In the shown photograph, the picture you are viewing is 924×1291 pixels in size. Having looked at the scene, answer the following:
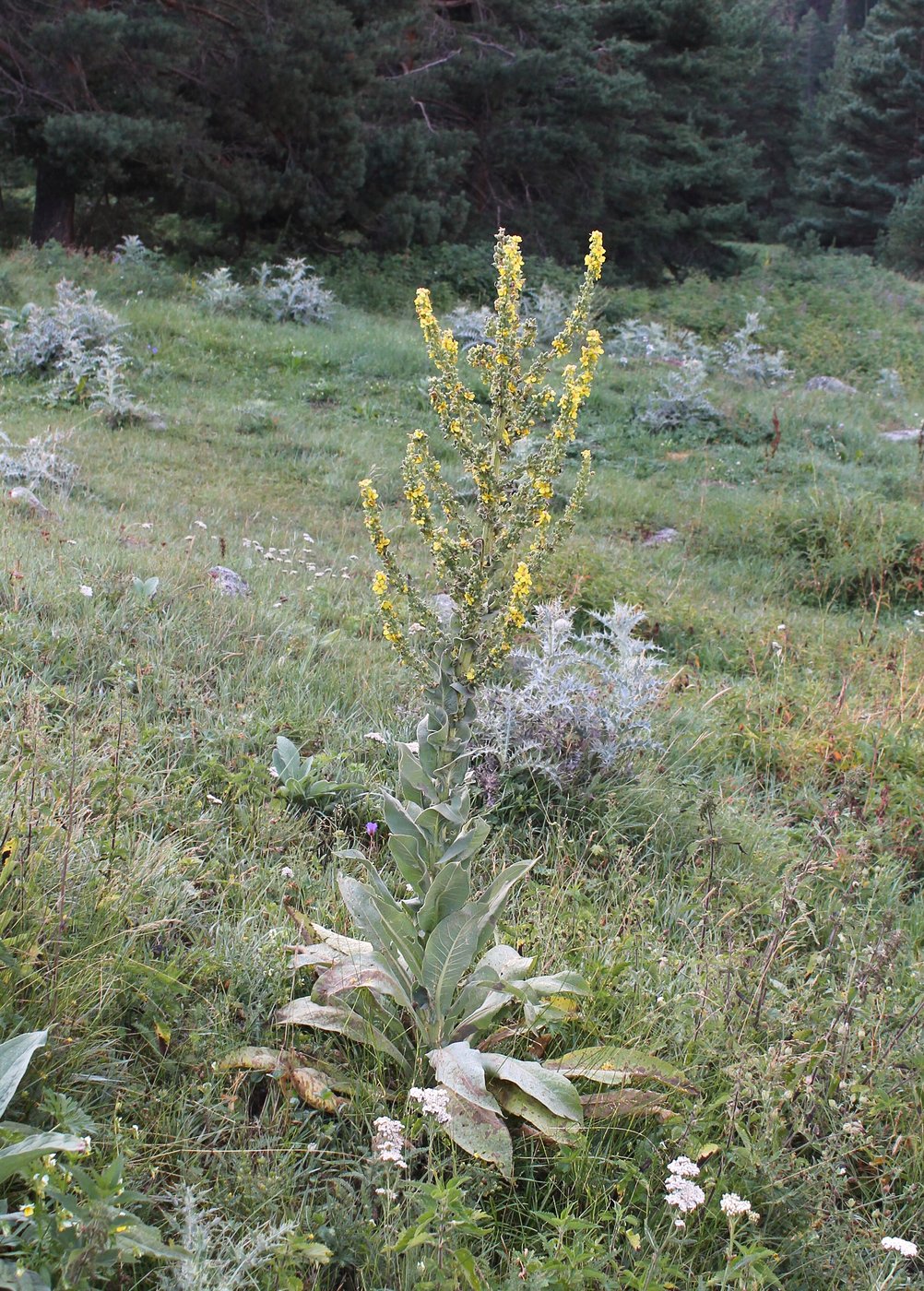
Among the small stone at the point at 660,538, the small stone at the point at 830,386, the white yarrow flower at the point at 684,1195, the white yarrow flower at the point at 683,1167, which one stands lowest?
the small stone at the point at 660,538

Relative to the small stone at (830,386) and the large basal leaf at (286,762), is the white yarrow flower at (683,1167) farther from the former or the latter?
the small stone at (830,386)

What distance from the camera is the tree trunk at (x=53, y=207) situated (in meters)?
16.2

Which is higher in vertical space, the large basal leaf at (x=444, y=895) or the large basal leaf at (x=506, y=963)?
the large basal leaf at (x=444, y=895)

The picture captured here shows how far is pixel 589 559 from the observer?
6.50 meters

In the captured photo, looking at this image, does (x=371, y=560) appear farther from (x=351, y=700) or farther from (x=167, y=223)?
(x=167, y=223)

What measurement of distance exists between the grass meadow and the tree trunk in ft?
33.8

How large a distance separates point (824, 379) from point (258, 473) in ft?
33.7

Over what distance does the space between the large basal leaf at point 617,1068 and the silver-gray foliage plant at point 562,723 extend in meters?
1.44

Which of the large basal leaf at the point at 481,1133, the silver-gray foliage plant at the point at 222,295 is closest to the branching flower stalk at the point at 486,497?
the large basal leaf at the point at 481,1133

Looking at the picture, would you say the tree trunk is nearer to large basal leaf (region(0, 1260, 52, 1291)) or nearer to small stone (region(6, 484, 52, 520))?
small stone (region(6, 484, 52, 520))

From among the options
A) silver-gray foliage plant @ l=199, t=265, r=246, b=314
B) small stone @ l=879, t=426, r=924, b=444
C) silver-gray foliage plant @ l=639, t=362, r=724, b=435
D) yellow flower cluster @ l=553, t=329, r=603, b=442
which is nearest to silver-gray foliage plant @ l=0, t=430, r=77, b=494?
yellow flower cluster @ l=553, t=329, r=603, b=442

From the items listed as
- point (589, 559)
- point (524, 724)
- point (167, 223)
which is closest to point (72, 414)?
point (589, 559)

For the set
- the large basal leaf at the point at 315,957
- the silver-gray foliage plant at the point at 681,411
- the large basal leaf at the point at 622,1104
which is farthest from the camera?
the silver-gray foliage plant at the point at 681,411

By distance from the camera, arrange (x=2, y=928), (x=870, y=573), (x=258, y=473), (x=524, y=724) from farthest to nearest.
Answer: (x=258, y=473), (x=870, y=573), (x=524, y=724), (x=2, y=928)
